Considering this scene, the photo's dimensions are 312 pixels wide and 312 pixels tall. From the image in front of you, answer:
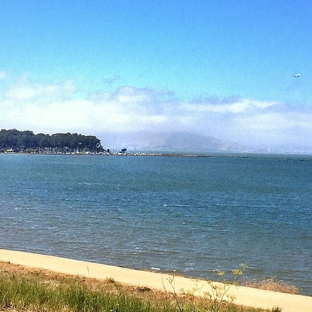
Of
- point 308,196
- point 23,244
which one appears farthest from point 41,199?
point 308,196

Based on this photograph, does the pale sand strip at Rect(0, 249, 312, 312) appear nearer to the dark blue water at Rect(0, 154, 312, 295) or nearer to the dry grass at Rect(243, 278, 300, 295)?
the dry grass at Rect(243, 278, 300, 295)

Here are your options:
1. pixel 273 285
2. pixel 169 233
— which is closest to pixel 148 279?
pixel 273 285

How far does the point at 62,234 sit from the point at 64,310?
21238 mm

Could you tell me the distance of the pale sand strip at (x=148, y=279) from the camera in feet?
49.2

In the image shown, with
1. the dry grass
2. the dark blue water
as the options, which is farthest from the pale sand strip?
the dark blue water

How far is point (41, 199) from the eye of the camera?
163ft

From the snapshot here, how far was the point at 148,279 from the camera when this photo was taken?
57.1 ft

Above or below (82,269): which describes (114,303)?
above

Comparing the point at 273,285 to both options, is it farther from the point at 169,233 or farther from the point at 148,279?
the point at 169,233

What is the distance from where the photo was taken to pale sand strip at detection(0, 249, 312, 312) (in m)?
15.0

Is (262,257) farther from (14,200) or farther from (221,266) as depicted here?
(14,200)

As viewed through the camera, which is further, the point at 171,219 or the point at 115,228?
the point at 171,219

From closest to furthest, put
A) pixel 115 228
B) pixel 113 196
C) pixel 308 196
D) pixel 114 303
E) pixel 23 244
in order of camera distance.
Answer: pixel 114 303 → pixel 23 244 → pixel 115 228 → pixel 113 196 → pixel 308 196

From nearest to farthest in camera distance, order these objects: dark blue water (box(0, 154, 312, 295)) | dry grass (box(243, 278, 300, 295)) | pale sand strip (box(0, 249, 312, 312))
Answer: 1. pale sand strip (box(0, 249, 312, 312))
2. dry grass (box(243, 278, 300, 295))
3. dark blue water (box(0, 154, 312, 295))
